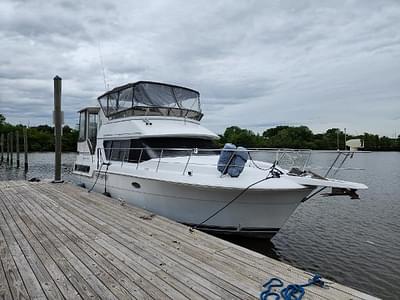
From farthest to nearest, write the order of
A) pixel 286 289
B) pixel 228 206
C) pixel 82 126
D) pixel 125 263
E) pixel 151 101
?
pixel 82 126 < pixel 151 101 < pixel 228 206 < pixel 125 263 < pixel 286 289

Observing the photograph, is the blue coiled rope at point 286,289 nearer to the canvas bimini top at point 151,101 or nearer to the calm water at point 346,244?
the calm water at point 346,244

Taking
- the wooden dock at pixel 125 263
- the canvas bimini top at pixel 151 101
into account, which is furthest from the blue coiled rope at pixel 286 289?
the canvas bimini top at pixel 151 101

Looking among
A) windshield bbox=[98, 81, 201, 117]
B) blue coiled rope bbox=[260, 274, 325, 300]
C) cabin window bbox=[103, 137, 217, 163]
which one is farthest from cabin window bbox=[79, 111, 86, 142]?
blue coiled rope bbox=[260, 274, 325, 300]

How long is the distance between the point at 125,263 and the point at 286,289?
1.84 m

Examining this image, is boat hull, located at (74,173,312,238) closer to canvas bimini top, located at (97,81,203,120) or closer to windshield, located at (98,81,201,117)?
canvas bimini top, located at (97,81,203,120)

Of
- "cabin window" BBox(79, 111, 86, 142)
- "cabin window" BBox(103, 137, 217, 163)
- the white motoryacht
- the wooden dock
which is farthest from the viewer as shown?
"cabin window" BBox(79, 111, 86, 142)

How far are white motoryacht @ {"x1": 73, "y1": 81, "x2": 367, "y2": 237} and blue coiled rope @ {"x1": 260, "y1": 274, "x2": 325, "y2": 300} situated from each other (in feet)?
8.21

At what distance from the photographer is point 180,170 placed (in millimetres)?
6746

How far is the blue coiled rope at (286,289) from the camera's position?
2.91m

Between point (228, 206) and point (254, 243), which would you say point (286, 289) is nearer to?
point (228, 206)

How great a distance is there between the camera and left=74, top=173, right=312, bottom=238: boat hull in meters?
5.95

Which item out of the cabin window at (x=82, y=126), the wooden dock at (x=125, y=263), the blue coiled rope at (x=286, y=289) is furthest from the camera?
the cabin window at (x=82, y=126)

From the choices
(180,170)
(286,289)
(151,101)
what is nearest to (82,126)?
(151,101)

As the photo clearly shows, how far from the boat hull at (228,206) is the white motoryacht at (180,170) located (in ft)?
0.06
